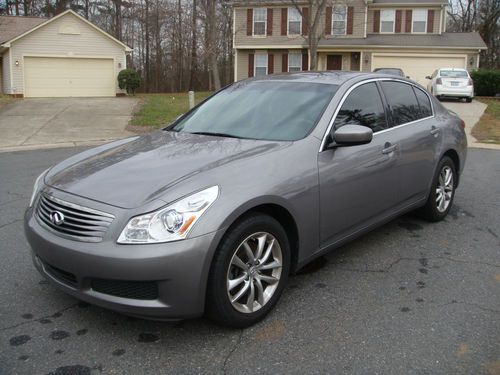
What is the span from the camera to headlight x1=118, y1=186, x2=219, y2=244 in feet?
9.42

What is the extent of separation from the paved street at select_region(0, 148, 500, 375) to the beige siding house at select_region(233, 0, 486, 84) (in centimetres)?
2730

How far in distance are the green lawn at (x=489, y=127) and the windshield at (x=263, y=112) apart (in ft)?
33.4

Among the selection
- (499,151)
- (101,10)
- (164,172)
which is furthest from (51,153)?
(101,10)

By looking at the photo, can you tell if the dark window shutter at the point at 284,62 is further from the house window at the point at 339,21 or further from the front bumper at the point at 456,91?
the front bumper at the point at 456,91

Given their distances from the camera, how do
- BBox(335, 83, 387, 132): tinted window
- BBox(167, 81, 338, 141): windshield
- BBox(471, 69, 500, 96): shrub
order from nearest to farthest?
BBox(167, 81, 338, 141): windshield → BBox(335, 83, 387, 132): tinted window → BBox(471, 69, 500, 96): shrub

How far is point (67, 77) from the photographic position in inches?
1048

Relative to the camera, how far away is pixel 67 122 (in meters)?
17.0

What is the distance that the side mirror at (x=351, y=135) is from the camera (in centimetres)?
377

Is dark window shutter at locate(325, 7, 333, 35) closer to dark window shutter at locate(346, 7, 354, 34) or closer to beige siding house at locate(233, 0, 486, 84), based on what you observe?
beige siding house at locate(233, 0, 486, 84)

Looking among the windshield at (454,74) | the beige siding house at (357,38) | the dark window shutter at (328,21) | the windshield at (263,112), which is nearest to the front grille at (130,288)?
the windshield at (263,112)

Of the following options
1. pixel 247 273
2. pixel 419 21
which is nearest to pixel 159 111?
pixel 247 273

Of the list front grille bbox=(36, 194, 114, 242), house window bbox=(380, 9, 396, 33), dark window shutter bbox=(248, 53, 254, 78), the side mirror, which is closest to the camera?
front grille bbox=(36, 194, 114, 242)

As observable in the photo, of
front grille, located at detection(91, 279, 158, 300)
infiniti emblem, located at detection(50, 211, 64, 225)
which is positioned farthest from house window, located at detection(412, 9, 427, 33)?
front grille, located at detection(91, 279, 158, 300)

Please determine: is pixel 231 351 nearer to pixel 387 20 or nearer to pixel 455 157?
pixel 455 157
